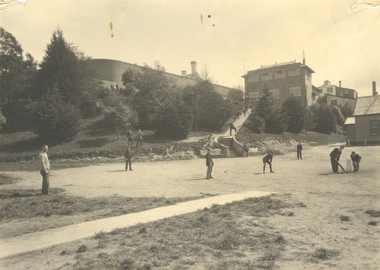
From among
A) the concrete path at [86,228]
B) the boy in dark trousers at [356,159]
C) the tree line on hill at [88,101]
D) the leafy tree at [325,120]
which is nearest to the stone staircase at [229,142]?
the tree line on hill at [88,101]

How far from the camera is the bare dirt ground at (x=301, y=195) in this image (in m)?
4.96

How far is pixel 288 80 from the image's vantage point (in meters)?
53.8

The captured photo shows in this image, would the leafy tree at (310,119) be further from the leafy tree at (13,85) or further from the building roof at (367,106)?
the leafy tree at (13,85)

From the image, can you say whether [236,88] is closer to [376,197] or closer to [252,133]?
[252,133]

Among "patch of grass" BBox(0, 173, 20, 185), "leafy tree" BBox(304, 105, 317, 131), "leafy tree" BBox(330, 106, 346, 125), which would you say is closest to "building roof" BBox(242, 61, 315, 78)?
"leafy tree" BBox(330, 106, 346, 125)

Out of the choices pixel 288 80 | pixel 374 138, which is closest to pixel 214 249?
pixel 374 138

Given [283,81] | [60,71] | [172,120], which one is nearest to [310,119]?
[283,81]

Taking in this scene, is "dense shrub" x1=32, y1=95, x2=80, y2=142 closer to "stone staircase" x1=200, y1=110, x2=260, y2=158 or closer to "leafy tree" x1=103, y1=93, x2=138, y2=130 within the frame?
"leafy tree" x1=103, y1=93, x2=138, y2=130

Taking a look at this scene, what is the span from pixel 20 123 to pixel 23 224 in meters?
29.0

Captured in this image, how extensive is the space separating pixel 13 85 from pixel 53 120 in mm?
11319

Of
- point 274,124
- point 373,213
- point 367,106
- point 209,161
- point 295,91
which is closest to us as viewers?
point 373,213

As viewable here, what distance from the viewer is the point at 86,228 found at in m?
6.70

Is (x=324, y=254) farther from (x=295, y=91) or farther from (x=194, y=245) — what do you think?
(x=295, y=91)

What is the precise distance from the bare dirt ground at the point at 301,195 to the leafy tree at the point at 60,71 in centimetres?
1694
